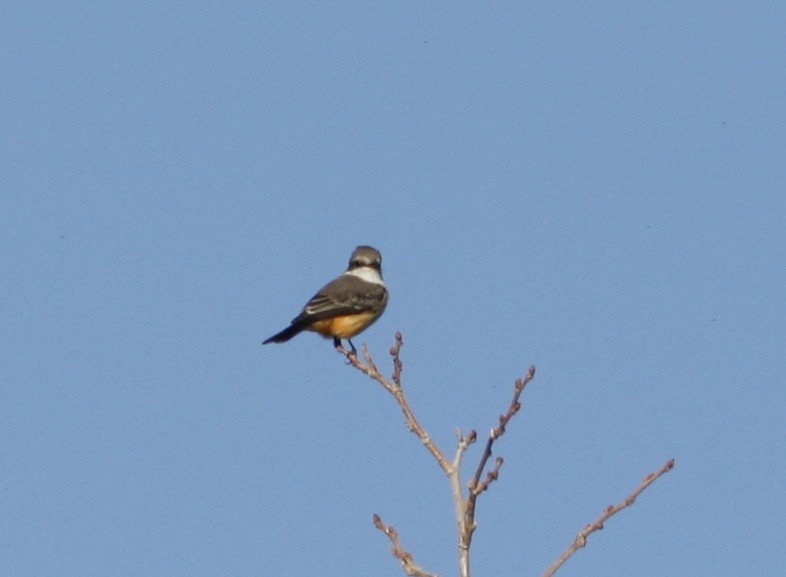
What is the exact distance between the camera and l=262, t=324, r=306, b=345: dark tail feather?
499 inches

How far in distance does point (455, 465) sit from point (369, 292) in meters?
8.44

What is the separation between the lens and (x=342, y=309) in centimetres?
1320

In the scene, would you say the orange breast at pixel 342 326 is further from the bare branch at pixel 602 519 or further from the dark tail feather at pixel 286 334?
the bare branch at pixel 602 519

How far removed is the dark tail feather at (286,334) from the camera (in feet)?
41.6

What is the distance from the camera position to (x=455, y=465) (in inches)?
214

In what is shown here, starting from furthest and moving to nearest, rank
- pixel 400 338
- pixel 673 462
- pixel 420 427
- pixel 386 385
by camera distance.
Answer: pixel 400 338
pixel 386 385
pixel 420 427
pixel 673 462

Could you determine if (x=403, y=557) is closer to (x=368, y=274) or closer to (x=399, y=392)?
(x=399, y=392)

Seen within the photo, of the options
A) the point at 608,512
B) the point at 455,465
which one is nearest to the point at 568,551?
the point at 608,512

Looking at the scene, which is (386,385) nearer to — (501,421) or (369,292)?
(501,421)

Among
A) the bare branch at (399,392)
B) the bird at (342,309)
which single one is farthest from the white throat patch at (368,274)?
the bare branch at (399,392)

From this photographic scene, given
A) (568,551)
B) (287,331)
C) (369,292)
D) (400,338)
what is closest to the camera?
(568,551)

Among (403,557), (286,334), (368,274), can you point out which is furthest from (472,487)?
(368,274)

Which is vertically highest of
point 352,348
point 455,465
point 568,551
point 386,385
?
point 352,348

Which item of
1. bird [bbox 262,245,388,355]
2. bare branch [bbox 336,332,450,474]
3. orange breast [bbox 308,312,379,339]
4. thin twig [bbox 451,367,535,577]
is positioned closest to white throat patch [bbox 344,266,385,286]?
bird [bbox 262,245,388,355]
